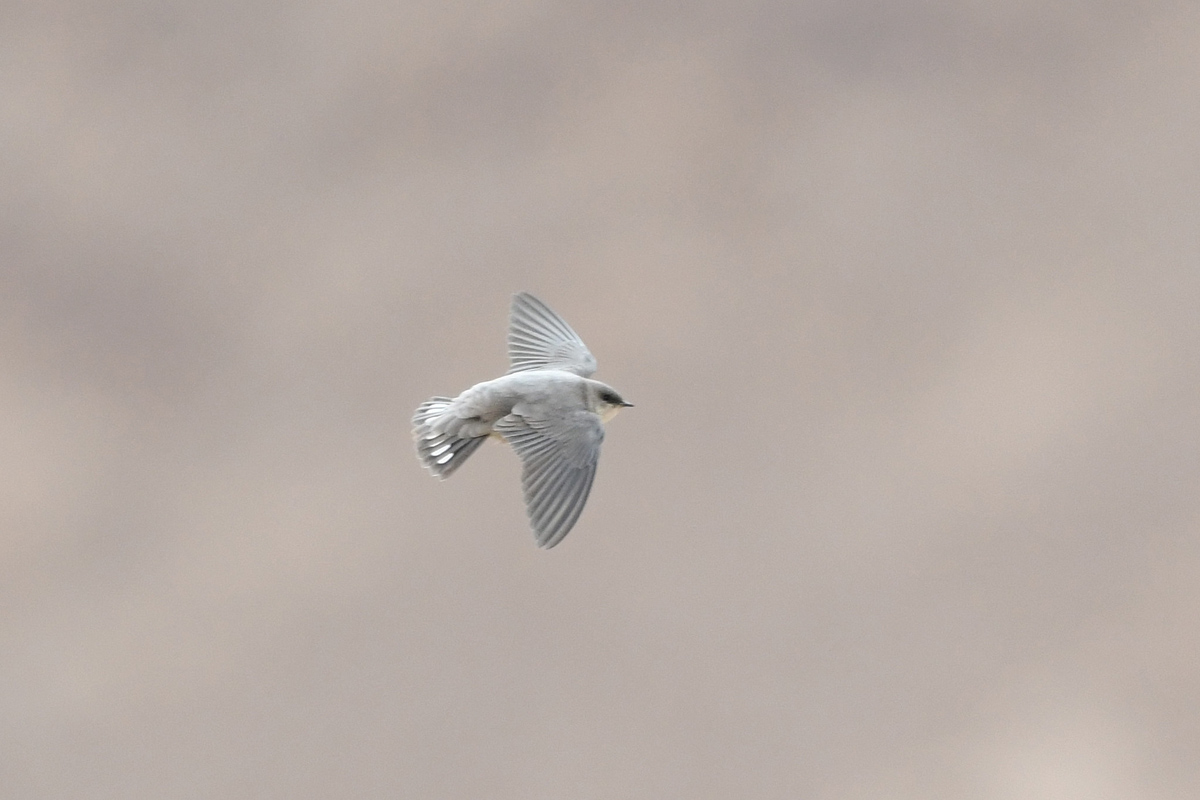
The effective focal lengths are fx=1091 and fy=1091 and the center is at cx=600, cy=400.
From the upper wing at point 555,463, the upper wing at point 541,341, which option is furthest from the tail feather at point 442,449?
the upper wing at point 541,341

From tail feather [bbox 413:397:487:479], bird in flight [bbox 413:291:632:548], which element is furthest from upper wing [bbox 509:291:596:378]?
tail feather [bbox 413:397:487:479]

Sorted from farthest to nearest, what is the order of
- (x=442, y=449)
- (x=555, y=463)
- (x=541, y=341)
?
(x=541, y=341) → (x=442, y=449) → (x=555, y=463)

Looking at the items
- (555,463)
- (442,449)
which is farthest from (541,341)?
(555,463)

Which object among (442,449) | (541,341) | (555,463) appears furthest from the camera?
(541,341)

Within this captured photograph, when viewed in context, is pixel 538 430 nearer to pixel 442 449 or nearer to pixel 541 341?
pixel 442 449

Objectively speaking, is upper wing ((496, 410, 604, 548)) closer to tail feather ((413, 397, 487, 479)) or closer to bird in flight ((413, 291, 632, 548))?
bird in flight ((413, 291, 632, 548))

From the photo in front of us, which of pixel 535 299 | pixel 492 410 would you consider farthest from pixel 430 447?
pixel 535 299
